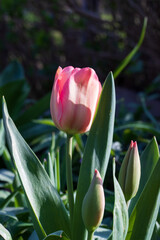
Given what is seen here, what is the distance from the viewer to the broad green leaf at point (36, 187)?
2.44ft

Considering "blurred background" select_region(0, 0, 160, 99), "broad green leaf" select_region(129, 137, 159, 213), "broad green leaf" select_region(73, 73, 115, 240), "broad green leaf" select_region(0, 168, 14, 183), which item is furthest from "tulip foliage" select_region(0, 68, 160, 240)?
"blurred background" select_region(0, 0, 160, 99)

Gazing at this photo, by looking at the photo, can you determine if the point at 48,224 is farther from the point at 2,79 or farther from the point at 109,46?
the point at 109,46

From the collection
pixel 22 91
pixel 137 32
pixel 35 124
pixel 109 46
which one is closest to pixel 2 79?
pixel 22 91

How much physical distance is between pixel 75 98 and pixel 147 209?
246mm

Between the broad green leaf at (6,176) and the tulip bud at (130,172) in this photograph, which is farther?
the broad green leaf at (6,176)

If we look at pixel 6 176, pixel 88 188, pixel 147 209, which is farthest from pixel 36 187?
pixel 6 176

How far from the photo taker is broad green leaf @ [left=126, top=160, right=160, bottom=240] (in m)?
0.70

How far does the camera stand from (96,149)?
758 mm

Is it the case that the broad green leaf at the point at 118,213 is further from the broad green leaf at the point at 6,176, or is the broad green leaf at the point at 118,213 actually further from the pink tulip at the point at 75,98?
the broad green leaf at the point at 6,176

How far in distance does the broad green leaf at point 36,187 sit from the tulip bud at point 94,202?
0.15 meters

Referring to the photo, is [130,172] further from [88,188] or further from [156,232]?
[156,232]

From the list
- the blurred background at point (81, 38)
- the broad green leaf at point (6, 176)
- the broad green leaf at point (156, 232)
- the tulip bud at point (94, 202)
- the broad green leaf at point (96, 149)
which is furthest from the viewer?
the blurred background at point (81, 38)

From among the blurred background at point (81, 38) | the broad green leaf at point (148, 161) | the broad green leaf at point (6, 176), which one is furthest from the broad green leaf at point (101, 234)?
the blurred background at point (81, 38)

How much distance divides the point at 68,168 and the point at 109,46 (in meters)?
2.47
